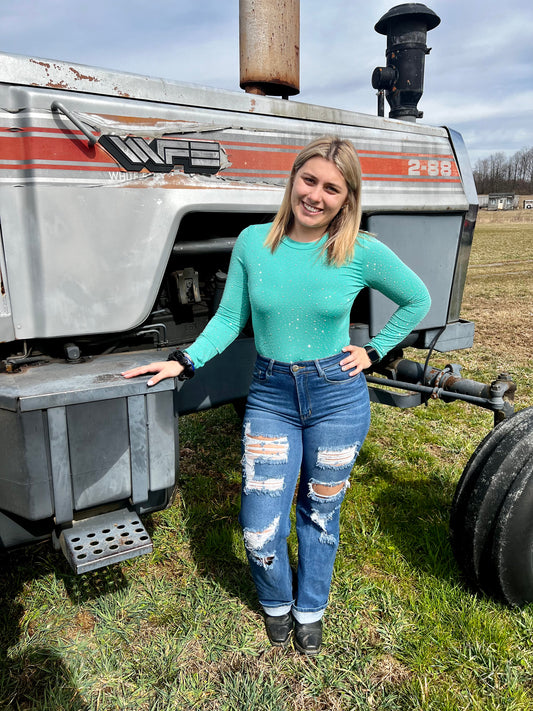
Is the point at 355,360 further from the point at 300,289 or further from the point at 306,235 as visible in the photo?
the point at 306,235

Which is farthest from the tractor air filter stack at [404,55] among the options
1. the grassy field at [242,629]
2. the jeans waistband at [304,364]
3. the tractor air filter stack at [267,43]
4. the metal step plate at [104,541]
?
the metal step plate at [104,541]

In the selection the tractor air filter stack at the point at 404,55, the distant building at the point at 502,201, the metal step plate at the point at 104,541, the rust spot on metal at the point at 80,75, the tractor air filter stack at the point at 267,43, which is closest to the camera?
the metal step plate at the point at 104,541

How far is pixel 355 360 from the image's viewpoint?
1880mm

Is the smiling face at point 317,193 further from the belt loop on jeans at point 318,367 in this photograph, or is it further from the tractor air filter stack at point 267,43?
the tractor air filter stack at point 267,43

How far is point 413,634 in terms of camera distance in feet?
6.84

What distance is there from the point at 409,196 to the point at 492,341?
13.7 feet

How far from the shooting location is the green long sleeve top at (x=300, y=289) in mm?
1796

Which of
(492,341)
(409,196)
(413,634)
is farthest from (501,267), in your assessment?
(413,634)

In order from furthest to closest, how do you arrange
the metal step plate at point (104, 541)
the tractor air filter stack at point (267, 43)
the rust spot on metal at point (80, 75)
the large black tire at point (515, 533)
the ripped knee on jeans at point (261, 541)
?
1. the tractor air filter stack at point (267, 43)
2. the large black tire at point (515, 533)
3. the ripped knee on jeans at point (261, 541)
4. the rust spot on metal at point (80, 75)
5. the metal step plate at point (104, 541)

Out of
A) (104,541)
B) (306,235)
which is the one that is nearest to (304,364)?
(306,235)

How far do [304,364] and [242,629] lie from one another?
1.02 m

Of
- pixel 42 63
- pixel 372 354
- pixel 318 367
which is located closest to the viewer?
pixel 42 63

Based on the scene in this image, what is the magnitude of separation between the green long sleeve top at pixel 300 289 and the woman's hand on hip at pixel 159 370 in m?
0.08

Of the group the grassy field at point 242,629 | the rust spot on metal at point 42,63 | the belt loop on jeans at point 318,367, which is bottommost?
the grassy field at point 242,629
